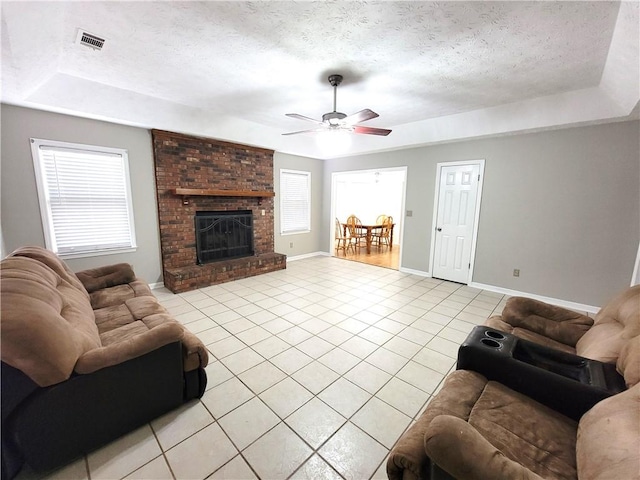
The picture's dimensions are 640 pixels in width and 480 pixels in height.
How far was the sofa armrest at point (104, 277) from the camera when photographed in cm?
271

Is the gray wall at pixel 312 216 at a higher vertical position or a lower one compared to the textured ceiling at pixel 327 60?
lower

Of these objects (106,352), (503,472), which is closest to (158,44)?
(106,352)

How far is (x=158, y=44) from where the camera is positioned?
2311mm

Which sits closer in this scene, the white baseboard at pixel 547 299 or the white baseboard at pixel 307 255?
the white baseboard at pixel 547 299

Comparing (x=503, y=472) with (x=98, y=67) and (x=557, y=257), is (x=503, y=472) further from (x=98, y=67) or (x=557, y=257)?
(x=98, y=67)

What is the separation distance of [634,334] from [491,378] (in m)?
0.76

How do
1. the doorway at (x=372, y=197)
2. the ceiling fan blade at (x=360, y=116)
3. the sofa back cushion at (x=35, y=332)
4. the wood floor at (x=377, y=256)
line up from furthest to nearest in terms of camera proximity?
1. the doorway at (x=372, y=197)
2. the wood floor at (x=377, y=256)
3. the ceiling fan blade at (x=360, y=116)
4. the sofa back cushion at (x=35, y=332)

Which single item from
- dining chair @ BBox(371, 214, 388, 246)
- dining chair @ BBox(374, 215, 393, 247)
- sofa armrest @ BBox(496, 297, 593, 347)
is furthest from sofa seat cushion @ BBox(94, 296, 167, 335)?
dining chair @ BBox(371, 214, 388, 246)

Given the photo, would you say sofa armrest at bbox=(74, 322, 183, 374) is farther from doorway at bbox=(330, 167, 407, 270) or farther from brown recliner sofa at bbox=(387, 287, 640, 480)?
doorway at bbox=(330, 167, 407, 270)

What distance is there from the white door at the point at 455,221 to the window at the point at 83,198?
499 centimetres

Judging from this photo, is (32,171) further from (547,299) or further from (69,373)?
(547,299)

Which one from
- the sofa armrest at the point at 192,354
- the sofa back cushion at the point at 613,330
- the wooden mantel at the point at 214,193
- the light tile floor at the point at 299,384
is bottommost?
the light tile floor at the point at 299,384

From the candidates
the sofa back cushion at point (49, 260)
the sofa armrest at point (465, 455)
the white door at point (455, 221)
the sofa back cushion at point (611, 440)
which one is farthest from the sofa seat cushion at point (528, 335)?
the sofa back cushion at point (49, 260)

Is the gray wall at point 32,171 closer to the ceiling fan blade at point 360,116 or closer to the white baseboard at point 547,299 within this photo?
the ceiling fan blade at point 360,116
